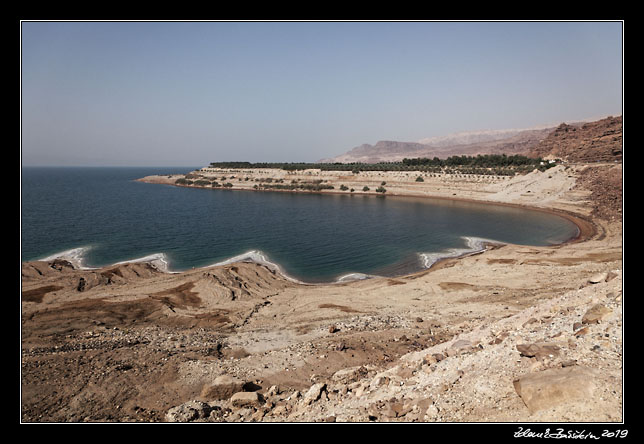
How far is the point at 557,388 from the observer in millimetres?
5527

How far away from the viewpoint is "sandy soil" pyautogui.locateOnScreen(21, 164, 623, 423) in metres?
6.43

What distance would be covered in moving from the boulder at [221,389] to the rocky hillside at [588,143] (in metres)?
80.6

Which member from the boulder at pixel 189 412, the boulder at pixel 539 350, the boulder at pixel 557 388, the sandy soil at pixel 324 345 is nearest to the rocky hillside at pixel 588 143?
the sandy soil at pixel 324 345

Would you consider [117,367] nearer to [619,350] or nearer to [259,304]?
[259,304]

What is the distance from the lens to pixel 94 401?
8125 mm

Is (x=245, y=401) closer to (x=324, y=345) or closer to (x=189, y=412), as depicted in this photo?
(x=189, y=412)

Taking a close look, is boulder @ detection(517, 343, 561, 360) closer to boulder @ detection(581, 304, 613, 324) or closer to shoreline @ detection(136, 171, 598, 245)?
boulder @ detection(581, 304, 613, 324)

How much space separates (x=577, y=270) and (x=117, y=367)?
23.4 metres

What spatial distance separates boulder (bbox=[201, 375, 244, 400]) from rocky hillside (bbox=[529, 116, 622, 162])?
A: 3174 inches

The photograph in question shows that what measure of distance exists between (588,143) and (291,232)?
263 feet

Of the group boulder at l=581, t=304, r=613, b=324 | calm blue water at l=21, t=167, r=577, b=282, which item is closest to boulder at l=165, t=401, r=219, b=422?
boulder at l=581, t=304, r=613, b=324

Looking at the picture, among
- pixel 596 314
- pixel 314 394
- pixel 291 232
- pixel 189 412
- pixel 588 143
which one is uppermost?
pixel 588 143

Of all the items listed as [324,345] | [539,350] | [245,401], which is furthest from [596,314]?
[245,401]

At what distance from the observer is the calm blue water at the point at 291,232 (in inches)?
1029
